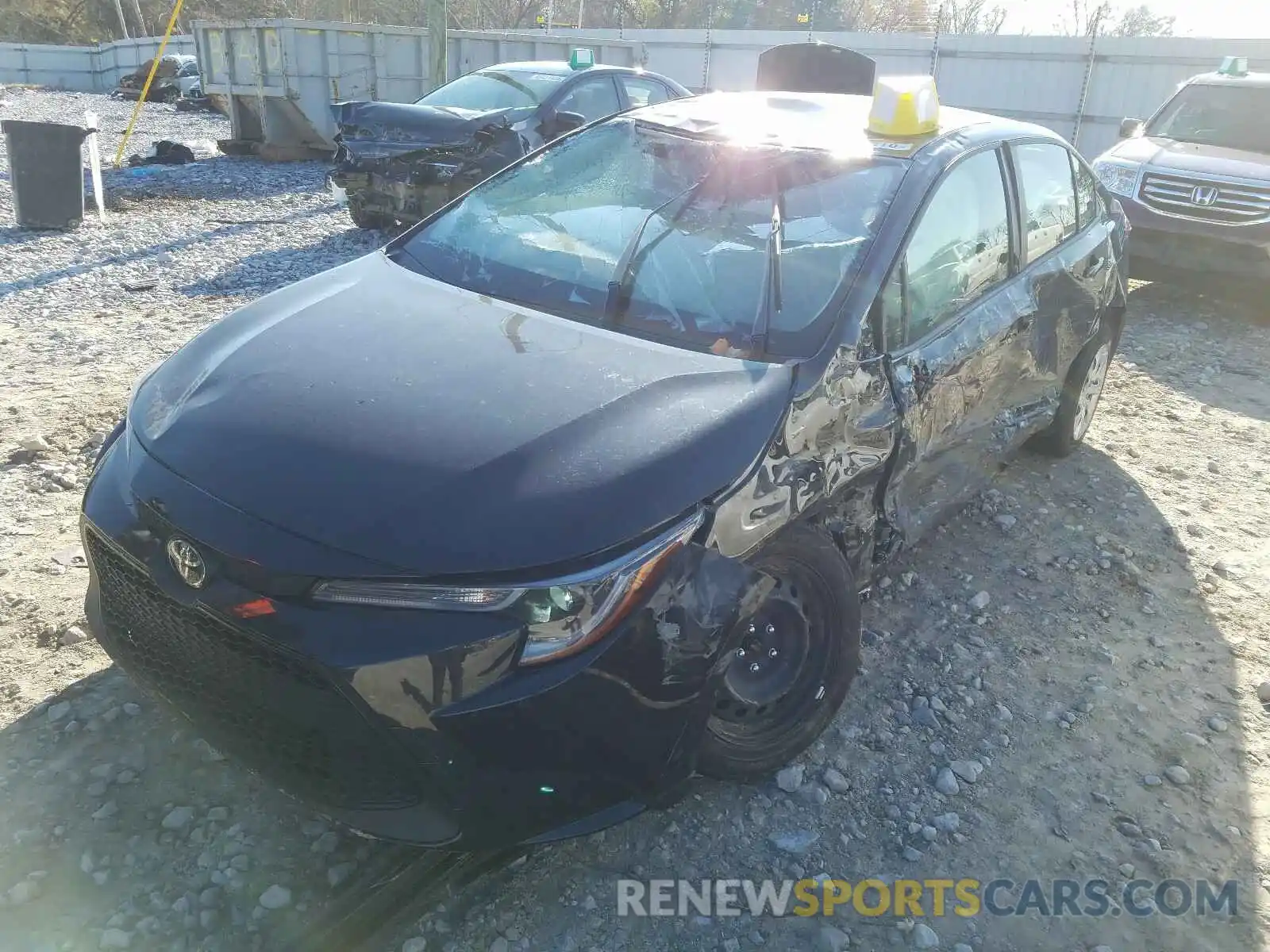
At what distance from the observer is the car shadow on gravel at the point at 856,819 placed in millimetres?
2275

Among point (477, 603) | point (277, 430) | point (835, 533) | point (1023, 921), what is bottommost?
point (1023, 921)

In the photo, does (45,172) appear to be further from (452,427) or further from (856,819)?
(856,819)

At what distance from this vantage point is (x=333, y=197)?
11.3 m

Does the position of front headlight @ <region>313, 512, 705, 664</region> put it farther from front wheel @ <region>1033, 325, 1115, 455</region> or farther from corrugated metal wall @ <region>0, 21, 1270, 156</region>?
corrugated metal wall @ <region>0, 21, 1270, 156</region>

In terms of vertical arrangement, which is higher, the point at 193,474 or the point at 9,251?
the point at 193,474

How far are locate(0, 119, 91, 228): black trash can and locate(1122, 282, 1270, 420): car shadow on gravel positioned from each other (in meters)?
9.24

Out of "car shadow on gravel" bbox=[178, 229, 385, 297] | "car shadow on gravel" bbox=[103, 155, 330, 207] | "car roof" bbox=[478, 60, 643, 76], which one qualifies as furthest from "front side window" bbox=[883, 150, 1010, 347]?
"car shadow on gravel" bbox=[103, 155, 330, 207]

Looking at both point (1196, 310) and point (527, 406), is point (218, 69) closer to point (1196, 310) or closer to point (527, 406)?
point (1196, 310)

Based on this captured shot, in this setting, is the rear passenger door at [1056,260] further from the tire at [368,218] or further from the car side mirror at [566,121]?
the tire at [368,218]

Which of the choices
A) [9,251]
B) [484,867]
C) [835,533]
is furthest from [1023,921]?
[9,251]

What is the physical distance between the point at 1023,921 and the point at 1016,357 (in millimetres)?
2079

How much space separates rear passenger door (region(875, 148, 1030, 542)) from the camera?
2965 millimetres

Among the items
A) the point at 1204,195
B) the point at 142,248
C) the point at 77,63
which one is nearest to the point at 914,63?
the point at 1204,195

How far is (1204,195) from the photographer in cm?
765
